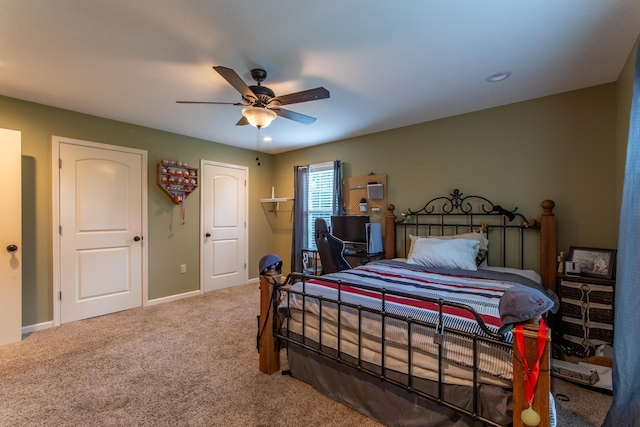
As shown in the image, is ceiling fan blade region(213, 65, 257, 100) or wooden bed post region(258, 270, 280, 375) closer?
ceiling fan blade region(213, 65, 257, 100)

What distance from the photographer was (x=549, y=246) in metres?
2.80

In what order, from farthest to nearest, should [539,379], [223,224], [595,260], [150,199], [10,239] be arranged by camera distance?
[223,224] < [150,199] < [10,239] < [595,260] < [539,379]

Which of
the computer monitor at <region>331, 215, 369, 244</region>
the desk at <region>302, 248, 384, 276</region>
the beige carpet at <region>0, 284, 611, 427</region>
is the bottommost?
the beige carpet at <region>0, 284, 611, 427</region>

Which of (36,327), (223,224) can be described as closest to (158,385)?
(36,327)

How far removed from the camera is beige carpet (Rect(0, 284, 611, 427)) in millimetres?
1820

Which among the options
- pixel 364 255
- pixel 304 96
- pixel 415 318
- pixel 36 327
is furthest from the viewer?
pixel 364 255

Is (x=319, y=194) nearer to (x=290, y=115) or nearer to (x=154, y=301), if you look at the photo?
(x=290, y=115)

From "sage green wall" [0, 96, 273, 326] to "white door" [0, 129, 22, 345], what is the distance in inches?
12.8

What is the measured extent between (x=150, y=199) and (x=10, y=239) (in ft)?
4.83

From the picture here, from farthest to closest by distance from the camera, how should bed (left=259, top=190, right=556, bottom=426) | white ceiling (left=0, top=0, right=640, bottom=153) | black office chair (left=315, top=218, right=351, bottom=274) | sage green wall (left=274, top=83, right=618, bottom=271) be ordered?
black office chair (left=315, top=218, right=351, bottom=274), sage green wall (left=274, top=83, right=618, bottom=271), white ceiling (left=0, top=0, right=640, bottom=153), bed (left=259, top=190, right=556, bottom=426)

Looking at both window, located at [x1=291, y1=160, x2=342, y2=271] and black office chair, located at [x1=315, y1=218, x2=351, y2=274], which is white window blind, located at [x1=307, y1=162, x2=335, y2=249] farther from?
black office chair, located at [x1=315, y1=218, x2=351, y2=274]

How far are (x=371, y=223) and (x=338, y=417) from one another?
2685mm

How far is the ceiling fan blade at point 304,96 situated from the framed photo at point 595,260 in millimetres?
2636

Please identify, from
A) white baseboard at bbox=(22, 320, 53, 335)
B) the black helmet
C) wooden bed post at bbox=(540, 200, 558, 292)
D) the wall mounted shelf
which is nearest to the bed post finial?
wooden bed post at bbox=(540, 200, 558, 292)
